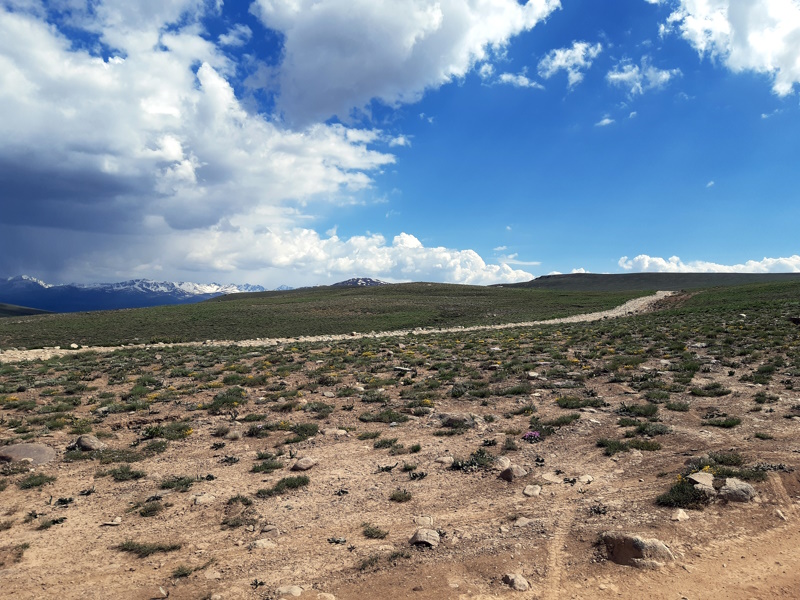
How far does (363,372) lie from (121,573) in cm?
1557

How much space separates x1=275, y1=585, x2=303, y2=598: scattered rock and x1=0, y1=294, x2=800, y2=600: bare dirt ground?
31 mm

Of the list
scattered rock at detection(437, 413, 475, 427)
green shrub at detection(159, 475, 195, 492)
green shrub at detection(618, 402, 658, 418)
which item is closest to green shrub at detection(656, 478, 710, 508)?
green shrub at detection(618, 402, 658, 418)

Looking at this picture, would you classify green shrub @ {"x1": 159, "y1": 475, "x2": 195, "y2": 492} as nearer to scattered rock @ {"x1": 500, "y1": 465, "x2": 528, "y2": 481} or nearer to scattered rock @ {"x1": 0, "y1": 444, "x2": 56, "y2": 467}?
scattered rock @ {"x1": 0, "y1": 444, "x2": 56, "y2": 467}

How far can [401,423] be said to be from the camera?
14.2 metres

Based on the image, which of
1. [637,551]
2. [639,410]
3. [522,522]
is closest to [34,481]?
[522,522]

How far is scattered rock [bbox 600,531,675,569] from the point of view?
656cm

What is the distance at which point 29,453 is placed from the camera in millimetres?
11641

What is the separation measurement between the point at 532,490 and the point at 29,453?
13435 millimetres

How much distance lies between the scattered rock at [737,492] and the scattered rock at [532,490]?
335cm

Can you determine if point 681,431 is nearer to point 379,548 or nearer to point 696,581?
point 696,581

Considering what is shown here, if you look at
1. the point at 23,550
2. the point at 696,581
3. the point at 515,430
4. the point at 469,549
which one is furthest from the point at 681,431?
the point at 23,550

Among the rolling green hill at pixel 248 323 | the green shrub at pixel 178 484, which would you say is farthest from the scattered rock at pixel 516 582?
the rolling green hill at pixel 248 323

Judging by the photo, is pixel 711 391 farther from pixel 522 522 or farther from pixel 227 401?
pixel 227 401

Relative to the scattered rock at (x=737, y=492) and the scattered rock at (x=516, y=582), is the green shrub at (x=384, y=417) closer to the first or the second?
the scattered rock at (x=516, y=582)
